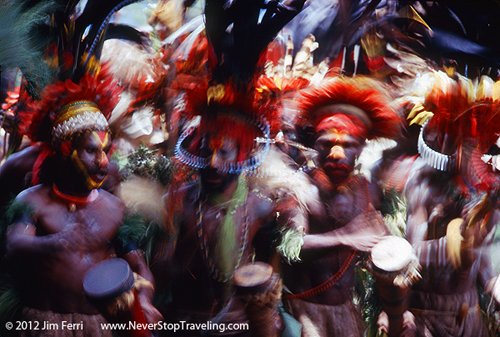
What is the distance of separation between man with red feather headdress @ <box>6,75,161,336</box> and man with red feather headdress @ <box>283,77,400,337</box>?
3.04 feet

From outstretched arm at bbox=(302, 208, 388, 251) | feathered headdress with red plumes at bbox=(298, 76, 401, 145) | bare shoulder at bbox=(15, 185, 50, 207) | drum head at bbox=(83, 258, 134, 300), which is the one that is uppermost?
feathered headdress with red plumes at bbox=(298, 76, 401, 145)

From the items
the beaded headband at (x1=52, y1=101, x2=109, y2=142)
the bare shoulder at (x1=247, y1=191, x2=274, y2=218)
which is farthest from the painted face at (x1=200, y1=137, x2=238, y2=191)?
the beaded headband at (x1=52, y1=101, x2=109, y2=142)

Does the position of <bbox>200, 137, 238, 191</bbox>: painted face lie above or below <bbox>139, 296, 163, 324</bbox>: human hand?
above

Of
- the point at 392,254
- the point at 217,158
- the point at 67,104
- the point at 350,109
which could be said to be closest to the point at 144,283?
the point at 217,158

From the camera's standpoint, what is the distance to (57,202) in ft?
12.5

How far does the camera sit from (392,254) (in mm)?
3816

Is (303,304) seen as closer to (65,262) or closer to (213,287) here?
(213,287)

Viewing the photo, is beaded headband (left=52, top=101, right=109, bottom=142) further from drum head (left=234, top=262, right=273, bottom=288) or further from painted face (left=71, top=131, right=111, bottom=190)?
drum head (left=234, top=262, right=273, bottom=288)

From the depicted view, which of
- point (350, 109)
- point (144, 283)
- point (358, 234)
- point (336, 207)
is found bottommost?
point (144, 283)

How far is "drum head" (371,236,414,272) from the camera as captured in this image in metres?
3.79

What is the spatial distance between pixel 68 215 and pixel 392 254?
1.94m

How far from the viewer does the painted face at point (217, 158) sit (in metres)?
3.83

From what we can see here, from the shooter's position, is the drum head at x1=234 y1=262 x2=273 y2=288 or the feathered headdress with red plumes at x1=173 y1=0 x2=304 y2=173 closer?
the drum head at x1=234 y1=262 x2=273 y2=288

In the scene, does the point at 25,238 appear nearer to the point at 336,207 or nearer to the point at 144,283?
the point at 144,283
